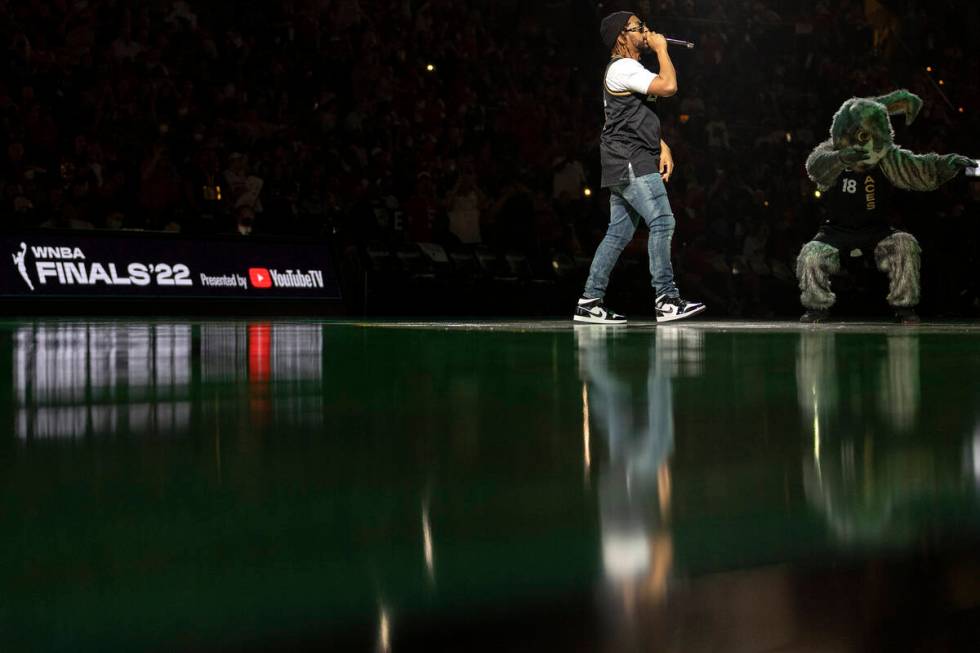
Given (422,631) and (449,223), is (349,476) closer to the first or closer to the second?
(422,631)

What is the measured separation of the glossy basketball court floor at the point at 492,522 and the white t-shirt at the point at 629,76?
414cm

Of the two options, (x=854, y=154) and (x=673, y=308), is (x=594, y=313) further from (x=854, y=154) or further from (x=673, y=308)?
(x=854, y=154)

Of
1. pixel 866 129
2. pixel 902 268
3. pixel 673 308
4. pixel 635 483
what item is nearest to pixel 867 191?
pixel 866 129

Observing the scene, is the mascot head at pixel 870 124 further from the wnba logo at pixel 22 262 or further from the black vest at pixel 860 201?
the wnba logo at pixel 22 262

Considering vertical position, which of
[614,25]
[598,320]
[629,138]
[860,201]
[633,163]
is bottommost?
[598,320]

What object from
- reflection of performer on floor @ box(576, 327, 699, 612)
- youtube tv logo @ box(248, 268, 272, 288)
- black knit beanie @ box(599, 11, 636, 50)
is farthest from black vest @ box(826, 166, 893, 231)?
reflection of performer on floor @ box(576, 327, 699, 612)

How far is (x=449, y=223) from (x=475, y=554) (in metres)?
10.0

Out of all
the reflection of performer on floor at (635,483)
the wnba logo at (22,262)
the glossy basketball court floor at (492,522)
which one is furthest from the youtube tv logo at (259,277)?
the glossy basketball court floor at (492,522)

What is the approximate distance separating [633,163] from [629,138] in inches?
6.0

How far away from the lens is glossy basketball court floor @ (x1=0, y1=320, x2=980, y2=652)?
19.5 inches

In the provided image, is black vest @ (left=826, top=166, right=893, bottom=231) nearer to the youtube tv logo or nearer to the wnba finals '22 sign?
the wnba finals '22 sign

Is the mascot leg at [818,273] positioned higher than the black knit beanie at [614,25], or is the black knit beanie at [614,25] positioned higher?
the black knit beanie at [614,25]

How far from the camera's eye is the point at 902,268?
6.43m

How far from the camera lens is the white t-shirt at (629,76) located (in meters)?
5.62
